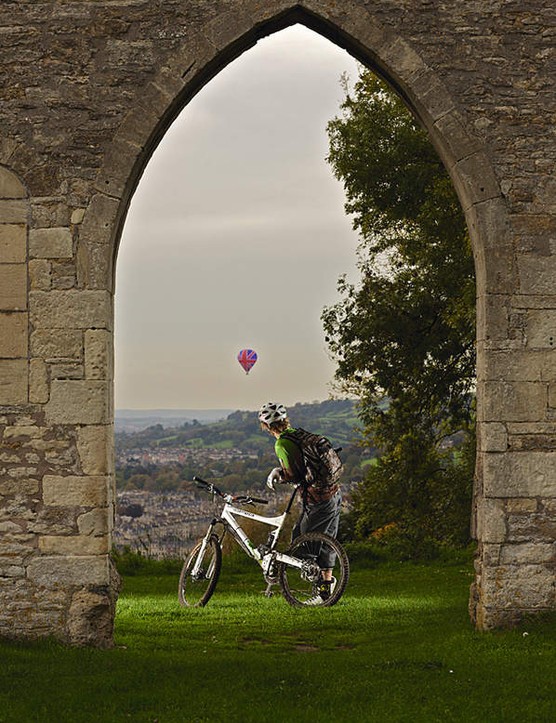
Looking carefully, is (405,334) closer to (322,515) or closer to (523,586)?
(322,515)

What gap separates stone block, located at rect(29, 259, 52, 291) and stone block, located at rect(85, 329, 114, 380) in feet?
1.37

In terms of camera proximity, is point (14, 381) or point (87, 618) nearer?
point (87, 618)

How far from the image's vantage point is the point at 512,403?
23.6 ft

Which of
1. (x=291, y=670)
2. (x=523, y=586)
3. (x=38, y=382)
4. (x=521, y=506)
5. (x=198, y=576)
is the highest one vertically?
(x=38, y=382)

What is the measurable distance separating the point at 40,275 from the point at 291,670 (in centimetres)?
296

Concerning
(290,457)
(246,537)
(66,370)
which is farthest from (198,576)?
(66,370)

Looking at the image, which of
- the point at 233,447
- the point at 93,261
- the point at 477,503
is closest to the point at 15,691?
the point at 93,261

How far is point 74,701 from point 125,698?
0.27 meters

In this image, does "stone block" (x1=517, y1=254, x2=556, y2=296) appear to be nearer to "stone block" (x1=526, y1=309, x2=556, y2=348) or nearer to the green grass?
"stone block" (x1=526, y1=309, x2=556, y2=348)

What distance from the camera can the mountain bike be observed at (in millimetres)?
8914

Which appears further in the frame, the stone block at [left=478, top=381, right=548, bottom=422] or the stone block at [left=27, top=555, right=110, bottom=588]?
the stone block at [left=478, top=381, right=548, bottom=422]

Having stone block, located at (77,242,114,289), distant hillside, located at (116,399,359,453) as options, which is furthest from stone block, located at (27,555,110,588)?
distant hillside, located at (116,399,359,453)

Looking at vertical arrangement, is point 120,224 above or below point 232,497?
above

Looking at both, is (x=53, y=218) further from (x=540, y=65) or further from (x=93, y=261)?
(x=540, y=65)
